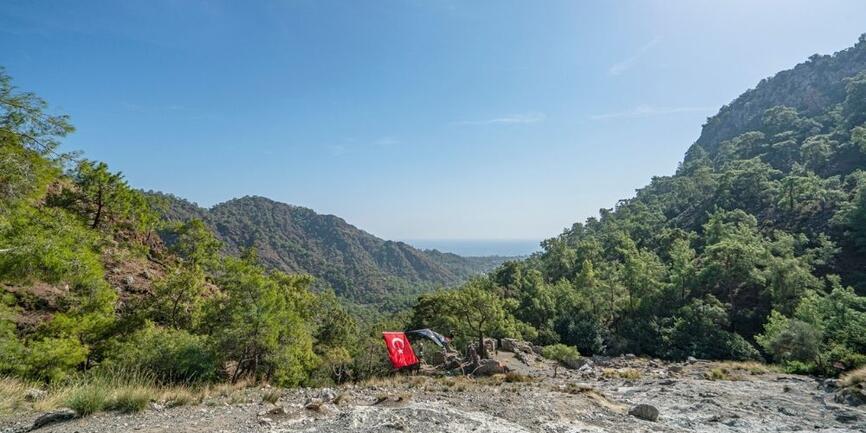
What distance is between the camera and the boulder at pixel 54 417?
6.46m

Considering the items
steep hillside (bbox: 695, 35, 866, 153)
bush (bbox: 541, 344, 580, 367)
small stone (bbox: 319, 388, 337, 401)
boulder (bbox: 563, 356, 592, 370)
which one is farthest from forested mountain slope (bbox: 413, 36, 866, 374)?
steep hillside (bbox: 695, 35, 866, 153)

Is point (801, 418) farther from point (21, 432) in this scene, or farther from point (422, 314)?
point (422, 314)

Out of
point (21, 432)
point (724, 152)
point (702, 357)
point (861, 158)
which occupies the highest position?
point (724, 152)

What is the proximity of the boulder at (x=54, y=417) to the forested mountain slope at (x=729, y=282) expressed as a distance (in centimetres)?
2078

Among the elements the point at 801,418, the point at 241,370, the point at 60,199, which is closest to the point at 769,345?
the point at 801,418

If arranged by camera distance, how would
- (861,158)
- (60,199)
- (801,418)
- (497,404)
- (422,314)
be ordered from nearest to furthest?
(497,404) < (801,418) < (60,199) < (422,314) < (861,158)

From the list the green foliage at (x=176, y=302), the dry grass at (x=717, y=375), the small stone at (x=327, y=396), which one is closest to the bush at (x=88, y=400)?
the small stone at (x=327, y=396)

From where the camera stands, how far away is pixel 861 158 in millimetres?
63750

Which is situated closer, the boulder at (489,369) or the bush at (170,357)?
the bush at (170,357)

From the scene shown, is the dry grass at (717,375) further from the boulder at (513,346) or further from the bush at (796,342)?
the boulder at (513,346)

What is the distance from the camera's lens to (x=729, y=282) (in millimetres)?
38281

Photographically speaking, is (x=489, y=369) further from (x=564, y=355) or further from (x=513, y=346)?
(x=513, y=346)

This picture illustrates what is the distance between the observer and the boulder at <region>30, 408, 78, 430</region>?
6.46 meters

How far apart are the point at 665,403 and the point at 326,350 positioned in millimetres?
24215
